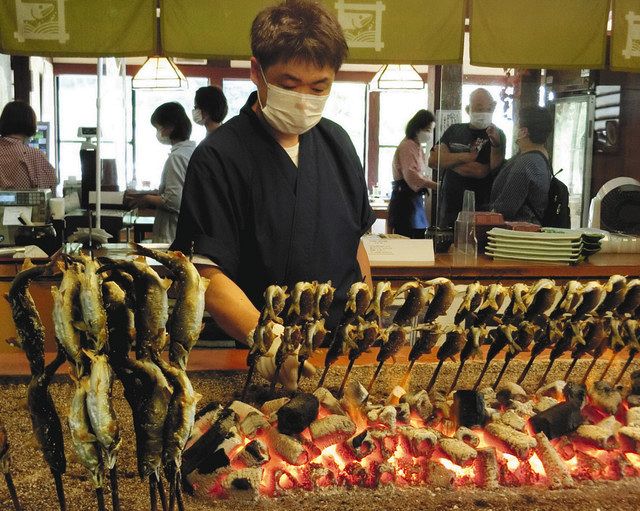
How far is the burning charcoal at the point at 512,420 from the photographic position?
2.08 metres

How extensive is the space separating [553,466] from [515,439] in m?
0.11

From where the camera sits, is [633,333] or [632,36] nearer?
[633,333]

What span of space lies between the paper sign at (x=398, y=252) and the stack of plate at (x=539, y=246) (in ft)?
1.42

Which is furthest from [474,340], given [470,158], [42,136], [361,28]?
[42,136]

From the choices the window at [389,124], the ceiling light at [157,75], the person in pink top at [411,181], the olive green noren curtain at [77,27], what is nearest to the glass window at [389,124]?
the window at [389,124]

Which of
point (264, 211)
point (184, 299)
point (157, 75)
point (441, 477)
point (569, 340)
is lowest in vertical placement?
point (441, 477)

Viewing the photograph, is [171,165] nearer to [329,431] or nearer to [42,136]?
[329,431]

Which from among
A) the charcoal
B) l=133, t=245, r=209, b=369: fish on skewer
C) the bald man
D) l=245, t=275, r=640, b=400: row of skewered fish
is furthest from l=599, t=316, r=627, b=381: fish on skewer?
the bald man

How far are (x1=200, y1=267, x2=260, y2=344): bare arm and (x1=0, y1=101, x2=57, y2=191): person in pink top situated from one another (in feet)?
13.9

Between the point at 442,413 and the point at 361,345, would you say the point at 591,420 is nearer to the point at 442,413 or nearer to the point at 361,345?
the point at 442,413

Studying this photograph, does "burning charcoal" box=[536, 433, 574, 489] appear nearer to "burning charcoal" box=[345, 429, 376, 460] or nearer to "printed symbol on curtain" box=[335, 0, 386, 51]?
"burning charcoal" box=[345, 429, 376, 460]

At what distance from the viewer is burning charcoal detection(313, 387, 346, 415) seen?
2.11 meters

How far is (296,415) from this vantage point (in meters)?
1.95

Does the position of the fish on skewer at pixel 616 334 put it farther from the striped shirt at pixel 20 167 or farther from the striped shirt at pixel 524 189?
the striped shirt at pixel 20 167
